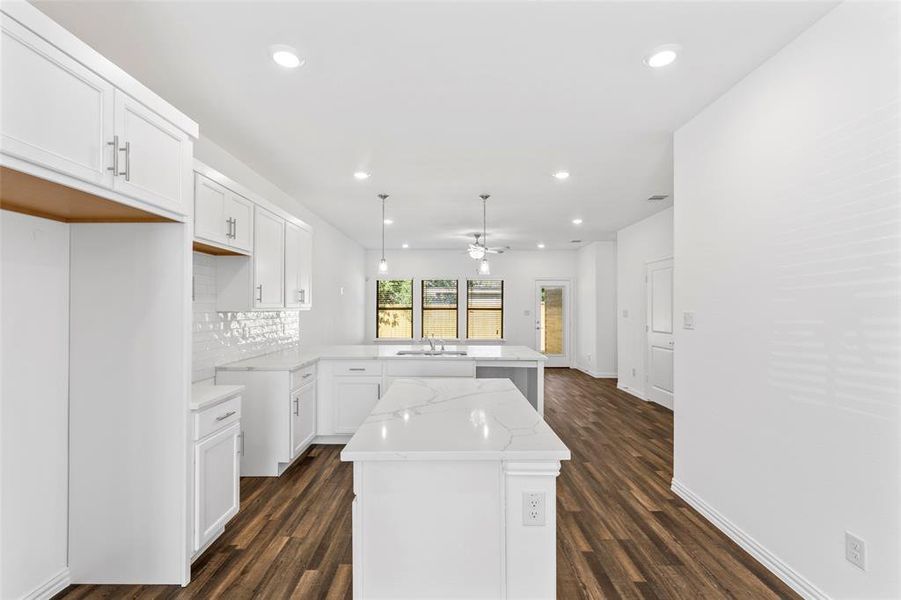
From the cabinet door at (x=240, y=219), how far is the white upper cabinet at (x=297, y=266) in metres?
0.74

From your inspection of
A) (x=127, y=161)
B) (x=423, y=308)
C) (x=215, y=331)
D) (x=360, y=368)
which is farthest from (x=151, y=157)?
(x=423, y=308)

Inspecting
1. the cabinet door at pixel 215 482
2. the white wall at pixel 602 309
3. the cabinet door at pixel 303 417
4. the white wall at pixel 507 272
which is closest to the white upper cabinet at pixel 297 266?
the cabinet door at pixel 303 417

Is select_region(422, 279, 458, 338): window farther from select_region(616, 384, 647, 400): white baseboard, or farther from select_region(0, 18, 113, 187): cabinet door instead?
select_region(0, 18, 113, 187): cabinet door

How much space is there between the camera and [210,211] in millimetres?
2824

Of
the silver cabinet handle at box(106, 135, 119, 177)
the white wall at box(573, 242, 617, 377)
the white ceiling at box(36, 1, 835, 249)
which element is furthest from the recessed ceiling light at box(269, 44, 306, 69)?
the white wall at box(573, 242, 617, 377)

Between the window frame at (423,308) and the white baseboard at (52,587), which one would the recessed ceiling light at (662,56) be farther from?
the window frame at (423,308)

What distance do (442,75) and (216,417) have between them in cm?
230

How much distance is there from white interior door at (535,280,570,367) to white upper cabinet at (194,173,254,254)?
716 centimetres

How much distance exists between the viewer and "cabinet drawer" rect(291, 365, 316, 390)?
3592 mm

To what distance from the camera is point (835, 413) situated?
1883mm

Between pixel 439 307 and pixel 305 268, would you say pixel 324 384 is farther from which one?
pixel 439 307

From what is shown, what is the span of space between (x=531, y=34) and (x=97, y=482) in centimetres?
301

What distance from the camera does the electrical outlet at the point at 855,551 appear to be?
1745mm

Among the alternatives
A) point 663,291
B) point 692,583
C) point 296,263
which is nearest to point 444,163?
point 296,263
